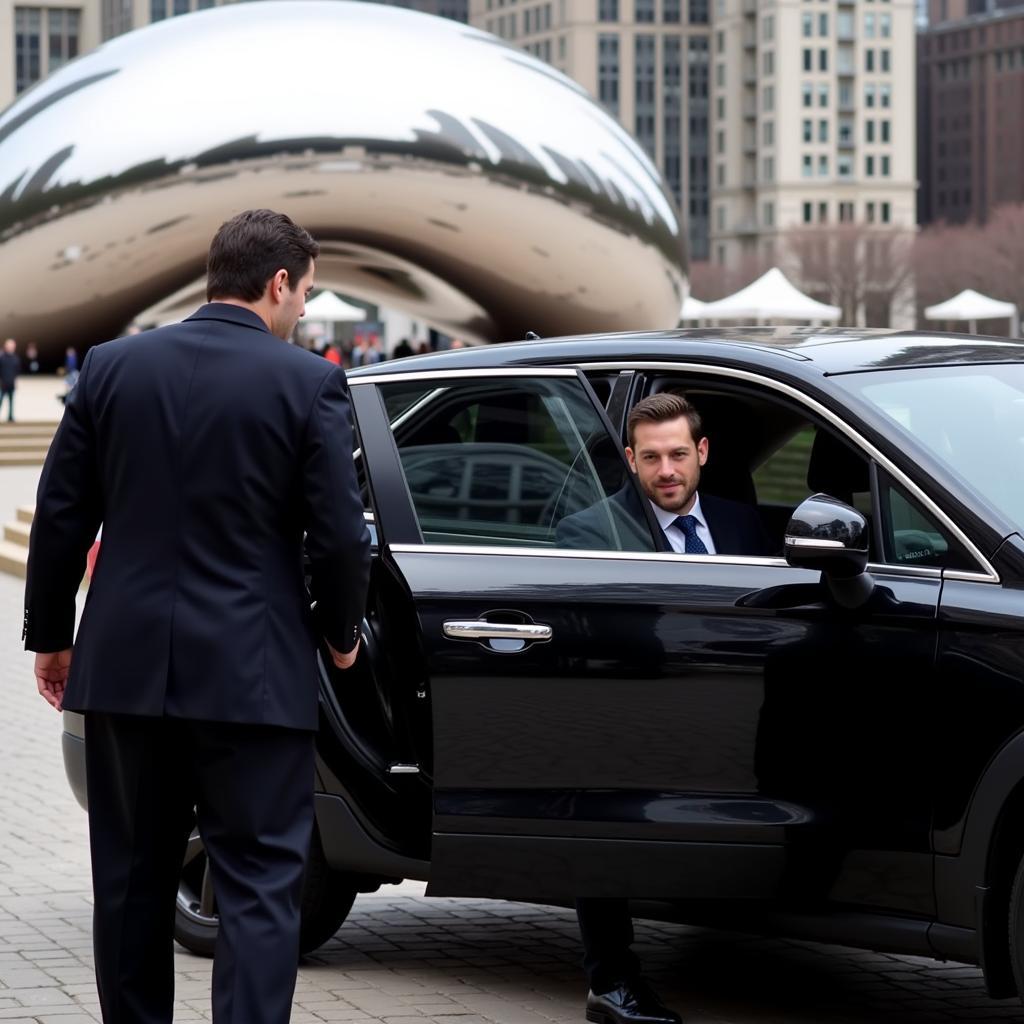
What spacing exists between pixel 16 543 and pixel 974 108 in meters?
185

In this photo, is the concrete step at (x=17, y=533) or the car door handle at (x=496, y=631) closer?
the car door handle at (x=496, y=631)

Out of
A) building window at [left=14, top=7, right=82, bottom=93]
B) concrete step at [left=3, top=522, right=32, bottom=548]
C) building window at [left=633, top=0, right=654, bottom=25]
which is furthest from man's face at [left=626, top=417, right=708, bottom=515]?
building window at [left=633, top=0, right=654, bottom=25]

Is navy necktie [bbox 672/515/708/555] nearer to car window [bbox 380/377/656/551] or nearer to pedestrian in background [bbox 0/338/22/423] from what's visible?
car window [bbox 380/377/656/551]

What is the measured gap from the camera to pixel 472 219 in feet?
95.5

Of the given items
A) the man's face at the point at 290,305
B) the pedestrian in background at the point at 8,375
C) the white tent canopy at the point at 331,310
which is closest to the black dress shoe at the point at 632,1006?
the man's face at the point at 290,305

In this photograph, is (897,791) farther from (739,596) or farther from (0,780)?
(0,780)

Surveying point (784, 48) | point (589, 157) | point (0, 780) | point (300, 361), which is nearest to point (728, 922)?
point (300, 361)

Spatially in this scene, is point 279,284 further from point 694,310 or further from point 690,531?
point 694,310

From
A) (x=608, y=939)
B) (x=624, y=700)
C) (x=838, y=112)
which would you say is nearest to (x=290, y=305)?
(x=624, y=700)

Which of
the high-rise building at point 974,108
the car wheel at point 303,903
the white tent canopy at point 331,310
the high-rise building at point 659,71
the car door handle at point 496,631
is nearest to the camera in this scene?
the car door handle at point 496,631

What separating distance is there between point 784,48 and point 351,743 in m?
160

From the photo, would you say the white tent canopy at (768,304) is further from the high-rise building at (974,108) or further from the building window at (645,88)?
the high-rise building at (974,108)

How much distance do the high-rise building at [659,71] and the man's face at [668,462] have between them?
560ft

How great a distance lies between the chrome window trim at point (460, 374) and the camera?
5148 millimetres
